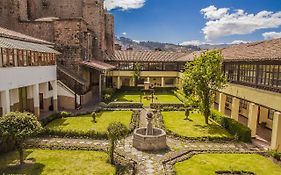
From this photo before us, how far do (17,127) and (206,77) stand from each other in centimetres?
1727

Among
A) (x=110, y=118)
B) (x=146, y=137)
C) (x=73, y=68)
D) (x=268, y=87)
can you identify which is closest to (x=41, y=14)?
(x=73, y=68)

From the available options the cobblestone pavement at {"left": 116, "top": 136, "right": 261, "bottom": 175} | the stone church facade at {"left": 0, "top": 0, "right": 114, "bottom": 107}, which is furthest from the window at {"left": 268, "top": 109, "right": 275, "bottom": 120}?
the stone church facade at {"left": 0, "top": 0, "right": 114, "bottom": 107}

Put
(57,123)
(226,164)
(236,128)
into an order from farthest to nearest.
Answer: (57,123) → (236,128) → (226,164)

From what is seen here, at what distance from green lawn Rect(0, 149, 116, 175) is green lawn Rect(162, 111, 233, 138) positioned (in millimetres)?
9081

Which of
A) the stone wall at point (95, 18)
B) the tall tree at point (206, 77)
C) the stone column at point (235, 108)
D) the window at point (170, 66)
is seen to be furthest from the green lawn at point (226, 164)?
the window at point (170, 66)

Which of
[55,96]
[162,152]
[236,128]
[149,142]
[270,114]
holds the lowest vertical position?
[162,152]

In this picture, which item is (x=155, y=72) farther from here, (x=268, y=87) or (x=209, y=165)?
(x=209, y=165)

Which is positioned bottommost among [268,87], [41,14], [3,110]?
[3,110]

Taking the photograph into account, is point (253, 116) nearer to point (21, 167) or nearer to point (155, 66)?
point (21, 167)

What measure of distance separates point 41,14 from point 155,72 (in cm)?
2529

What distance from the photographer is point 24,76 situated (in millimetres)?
23312

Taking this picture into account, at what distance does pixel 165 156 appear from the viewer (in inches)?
704

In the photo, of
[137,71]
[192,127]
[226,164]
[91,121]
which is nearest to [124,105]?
[91,121]

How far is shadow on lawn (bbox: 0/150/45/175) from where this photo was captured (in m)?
14.9
